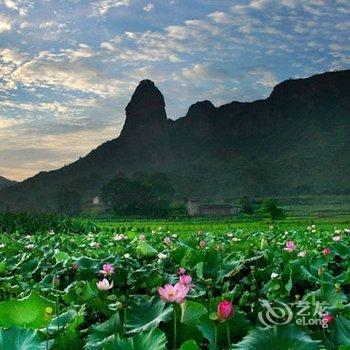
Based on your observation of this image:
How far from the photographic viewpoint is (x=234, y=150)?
139750 mm

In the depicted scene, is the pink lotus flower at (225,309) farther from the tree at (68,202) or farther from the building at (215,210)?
the tree at (68,202)

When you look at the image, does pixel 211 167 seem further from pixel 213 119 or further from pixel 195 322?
pixel 195 322

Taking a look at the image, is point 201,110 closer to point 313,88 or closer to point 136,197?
point 313,88

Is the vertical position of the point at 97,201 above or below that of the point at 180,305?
below

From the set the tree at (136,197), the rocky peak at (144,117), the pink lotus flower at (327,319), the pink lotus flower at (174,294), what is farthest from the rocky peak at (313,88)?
the pink lotus flower at (174,294)

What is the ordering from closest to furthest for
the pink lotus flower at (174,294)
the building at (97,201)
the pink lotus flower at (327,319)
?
the pink lotus flower at (174,294) < the pink lotus flower at (327,319) < the building at (97,201)

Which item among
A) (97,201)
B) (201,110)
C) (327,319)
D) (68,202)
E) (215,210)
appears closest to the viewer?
(327,319)

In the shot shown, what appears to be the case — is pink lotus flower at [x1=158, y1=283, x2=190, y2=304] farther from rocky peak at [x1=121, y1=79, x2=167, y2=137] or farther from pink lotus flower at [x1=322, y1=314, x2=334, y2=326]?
rocky peak at [x1=121, y1=79, x2=167, y2=137]

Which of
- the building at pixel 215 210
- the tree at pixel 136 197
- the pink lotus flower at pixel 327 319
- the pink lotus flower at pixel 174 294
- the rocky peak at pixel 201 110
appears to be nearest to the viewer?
the pink lotus flower at pixel 174 294

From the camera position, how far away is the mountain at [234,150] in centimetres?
10931

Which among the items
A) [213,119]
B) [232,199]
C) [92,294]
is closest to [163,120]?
[213,119]

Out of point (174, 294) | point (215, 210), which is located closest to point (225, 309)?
point (174, 294)

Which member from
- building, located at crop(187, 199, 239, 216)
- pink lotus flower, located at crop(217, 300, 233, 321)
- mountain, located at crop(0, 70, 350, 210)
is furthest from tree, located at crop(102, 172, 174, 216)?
pink lotus flower, located at crop(217, 300, 233, 321)

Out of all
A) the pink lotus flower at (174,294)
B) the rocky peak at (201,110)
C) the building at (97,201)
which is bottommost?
the building at (97,201)
